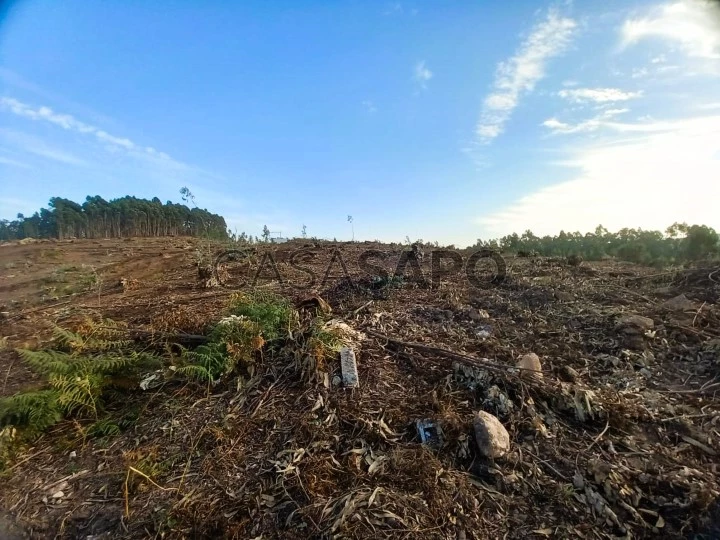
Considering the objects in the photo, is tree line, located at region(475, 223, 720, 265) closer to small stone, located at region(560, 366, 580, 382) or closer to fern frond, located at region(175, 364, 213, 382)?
small stone, located at region(560, 366, 580, 382)

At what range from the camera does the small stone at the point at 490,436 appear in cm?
197

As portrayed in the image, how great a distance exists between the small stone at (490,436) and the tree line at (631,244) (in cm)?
633

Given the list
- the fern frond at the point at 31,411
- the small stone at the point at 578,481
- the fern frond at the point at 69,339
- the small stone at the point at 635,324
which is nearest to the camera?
the small stone at the point at 578,481

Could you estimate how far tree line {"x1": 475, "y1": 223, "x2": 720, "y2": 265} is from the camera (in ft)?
22.5

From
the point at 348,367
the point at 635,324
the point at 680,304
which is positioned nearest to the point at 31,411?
the point at 348,367

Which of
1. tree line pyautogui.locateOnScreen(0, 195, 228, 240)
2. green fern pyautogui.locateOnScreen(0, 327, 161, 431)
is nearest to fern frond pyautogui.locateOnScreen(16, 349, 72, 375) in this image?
green fern pyautogui.locateOnScreen(0, 327, 161, 431)

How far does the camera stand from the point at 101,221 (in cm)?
1789

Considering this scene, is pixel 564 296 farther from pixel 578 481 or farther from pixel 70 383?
pixel 70 383

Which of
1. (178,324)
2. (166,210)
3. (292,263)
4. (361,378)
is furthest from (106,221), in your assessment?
(361,378)

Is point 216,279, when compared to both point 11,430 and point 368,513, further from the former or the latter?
point 368,513

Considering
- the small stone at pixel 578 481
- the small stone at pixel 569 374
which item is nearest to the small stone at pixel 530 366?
the small stone at pixel 569 374

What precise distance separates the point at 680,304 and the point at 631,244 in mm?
5668

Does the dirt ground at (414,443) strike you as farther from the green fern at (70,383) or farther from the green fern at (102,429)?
the green fern at (70,383)

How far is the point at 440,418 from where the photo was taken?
218 cm
